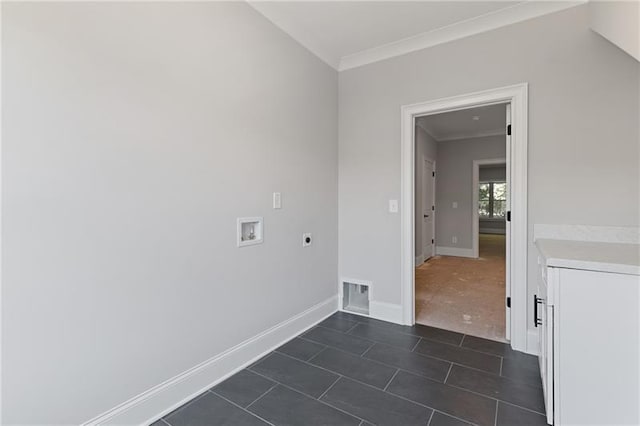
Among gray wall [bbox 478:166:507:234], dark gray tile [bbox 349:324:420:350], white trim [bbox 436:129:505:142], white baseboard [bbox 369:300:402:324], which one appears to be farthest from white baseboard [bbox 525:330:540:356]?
gray wall [bbox 478:166:507:234]

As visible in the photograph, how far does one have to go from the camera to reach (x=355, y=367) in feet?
7.06

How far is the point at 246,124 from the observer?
2184 millimetres

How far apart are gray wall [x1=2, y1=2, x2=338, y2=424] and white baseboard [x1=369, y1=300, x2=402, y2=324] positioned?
1.03 metres

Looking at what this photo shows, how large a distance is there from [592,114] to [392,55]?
1.67 meters

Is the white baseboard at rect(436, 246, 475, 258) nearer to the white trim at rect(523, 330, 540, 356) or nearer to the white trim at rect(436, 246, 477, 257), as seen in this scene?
the white trim at rect(436, 246, 477, 257)

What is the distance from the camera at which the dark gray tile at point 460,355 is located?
217 cm

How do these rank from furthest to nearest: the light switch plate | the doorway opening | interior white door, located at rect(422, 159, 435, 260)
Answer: interior white door, located at rect(422, 159, 435, 260) < the doorway opening < the light switch plate

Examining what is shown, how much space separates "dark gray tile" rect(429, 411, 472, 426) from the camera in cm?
160

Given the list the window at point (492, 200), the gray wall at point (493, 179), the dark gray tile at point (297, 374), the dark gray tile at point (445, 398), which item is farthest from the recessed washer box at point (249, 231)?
the window at point (492, 200)

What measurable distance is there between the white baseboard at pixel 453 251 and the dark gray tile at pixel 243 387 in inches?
225

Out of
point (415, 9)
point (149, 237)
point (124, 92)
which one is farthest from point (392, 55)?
point (149, 237)

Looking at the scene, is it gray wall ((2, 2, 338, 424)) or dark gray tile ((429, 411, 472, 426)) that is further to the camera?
dark gray tile ((429, 411, 472, 426))

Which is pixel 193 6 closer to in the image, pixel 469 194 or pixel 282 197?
pixel 282 197

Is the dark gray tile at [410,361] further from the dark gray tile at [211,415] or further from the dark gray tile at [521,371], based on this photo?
the dark gray tile at [211,415]
